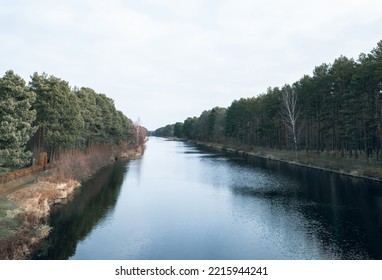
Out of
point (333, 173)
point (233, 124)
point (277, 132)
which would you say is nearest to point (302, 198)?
point (333, 173)

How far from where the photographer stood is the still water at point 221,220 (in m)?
21.9

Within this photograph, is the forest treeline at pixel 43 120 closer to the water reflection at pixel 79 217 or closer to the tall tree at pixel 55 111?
the tall tree at pixel 55 111

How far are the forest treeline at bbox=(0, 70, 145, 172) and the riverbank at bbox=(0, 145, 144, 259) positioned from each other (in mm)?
3232

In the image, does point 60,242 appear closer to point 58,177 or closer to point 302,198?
point 58,177

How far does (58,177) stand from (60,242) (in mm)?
19092

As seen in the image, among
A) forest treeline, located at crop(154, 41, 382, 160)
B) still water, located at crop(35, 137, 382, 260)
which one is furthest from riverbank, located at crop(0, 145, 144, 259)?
forest treeline, located at crop(154, 41, 382, 160)

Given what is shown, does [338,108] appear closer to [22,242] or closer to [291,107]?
[291,107]

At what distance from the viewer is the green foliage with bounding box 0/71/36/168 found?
3212cm

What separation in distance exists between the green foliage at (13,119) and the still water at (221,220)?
22.0 ft

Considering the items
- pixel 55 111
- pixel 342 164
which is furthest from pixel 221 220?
pixel 342 164

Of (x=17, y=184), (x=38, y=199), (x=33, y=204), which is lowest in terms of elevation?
(x=33, y=204)

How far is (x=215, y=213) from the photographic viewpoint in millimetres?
32000

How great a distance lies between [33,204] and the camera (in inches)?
1173

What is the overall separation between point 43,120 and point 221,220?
102 ft
